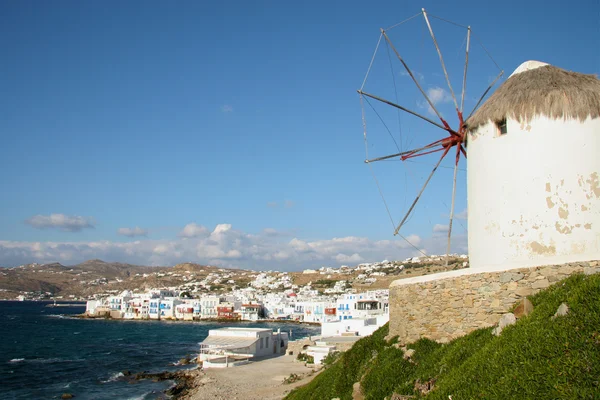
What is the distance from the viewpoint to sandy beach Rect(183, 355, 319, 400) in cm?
2722

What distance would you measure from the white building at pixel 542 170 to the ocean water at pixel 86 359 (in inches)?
980

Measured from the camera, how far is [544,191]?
35.2ft

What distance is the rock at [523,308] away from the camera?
796 centimetres

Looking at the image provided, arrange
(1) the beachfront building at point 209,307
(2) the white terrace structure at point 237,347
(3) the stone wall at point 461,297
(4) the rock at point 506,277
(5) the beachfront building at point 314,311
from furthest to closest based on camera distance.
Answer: (1) the beachfront building at point 209,307, (5) the beachfront building at point 314,311, (2) the white terrace structure at point 237,347, (4) the rock at point 506,277, (3) the stone wall at point 461,297

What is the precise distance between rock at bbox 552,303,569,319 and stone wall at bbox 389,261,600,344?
1624 millimetres

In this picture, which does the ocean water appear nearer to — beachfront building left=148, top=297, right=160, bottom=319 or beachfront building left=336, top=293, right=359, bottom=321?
beachfront building left=336, top=293, right=359, bottom=321

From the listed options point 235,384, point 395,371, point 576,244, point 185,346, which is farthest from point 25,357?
point 576,244

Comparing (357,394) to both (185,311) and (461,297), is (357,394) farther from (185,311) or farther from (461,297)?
(185,311)

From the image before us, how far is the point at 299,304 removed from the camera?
321ft

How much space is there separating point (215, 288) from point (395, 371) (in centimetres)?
16104

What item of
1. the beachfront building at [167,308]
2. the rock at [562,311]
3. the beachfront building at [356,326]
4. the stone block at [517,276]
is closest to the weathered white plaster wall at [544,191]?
the stone block at [517,276]

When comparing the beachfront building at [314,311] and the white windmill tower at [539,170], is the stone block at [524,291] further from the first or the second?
the beachfront building at [314,311]

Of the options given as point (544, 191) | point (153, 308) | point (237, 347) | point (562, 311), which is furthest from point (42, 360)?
point (153, 308)

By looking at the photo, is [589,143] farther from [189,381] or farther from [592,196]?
[189,381]
